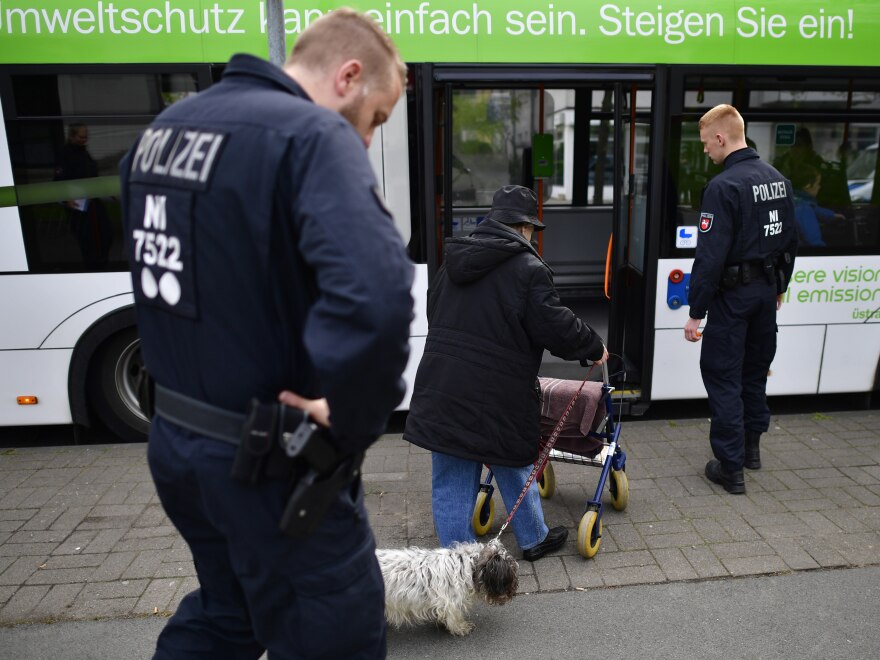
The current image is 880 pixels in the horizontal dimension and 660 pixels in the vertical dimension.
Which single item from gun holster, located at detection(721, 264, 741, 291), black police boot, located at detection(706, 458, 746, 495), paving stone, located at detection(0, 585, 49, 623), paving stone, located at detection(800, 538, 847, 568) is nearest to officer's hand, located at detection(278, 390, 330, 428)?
paving stone, located at detection(0, 585, 49, 623)

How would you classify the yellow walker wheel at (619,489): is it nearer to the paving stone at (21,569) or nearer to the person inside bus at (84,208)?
the paving stone at (21,569)

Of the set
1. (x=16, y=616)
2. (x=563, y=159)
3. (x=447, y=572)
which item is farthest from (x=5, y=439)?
(x=563, y=159)

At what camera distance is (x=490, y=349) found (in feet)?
10.6

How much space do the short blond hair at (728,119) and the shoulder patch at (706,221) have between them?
0.50m

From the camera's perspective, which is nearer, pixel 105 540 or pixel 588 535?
pixel 588 535

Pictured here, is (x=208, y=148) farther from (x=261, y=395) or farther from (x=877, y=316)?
(x=877, y=316)

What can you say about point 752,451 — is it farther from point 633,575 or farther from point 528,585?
point 528,585

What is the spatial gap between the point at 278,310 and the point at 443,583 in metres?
1.67

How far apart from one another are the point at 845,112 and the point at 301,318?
5153mm

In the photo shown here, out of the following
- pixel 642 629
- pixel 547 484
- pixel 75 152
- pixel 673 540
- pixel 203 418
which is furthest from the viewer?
pixel 75 152

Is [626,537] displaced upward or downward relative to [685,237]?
downward

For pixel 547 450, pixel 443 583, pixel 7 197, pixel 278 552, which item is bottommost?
pixel 443 583

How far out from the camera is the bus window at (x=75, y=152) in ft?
15.8

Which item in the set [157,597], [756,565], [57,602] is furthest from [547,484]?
[57,602]
